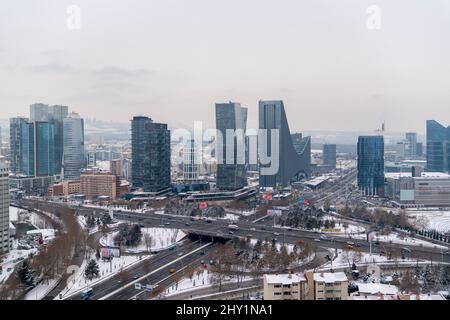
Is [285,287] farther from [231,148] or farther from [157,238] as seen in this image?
[231,148]

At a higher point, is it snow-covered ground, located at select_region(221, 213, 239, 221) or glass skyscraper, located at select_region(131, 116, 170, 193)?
glass skyscraper, located at select_region(131, 116, 170, 193)

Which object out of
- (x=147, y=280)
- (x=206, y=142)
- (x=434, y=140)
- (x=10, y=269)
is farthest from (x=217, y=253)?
(x=434, y=140)

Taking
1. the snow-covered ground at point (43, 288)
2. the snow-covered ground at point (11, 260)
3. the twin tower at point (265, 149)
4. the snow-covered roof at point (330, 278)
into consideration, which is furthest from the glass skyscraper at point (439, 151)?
the snow-covered ground at point (43, 288)

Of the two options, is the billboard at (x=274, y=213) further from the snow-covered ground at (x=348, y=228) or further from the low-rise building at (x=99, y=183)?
the low-rise building at (x=99, y=183)

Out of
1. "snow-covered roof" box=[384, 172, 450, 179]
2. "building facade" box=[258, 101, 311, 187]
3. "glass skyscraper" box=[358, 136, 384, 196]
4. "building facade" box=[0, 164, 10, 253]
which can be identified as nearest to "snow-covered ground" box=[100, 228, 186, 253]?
"building facade" box=[0, 164, 10, 253]

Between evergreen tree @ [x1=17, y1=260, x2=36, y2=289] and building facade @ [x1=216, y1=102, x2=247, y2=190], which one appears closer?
evergreen tree @ [x1=17, y1=260, x2=36, y2=289]

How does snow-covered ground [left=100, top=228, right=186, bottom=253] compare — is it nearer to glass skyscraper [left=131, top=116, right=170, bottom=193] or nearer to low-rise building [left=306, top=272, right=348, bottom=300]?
low-rise building [left=306, top=272, right=348, bottom=300]

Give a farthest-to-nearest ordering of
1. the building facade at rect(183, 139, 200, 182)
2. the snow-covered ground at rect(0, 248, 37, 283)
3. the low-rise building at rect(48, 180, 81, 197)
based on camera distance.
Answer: the building facade at rect(183, 139, 200, 182), the low-rise building at rect(48, 180, 81, 197), the snow-covered ground at rect(0, 248, 37, 283)
